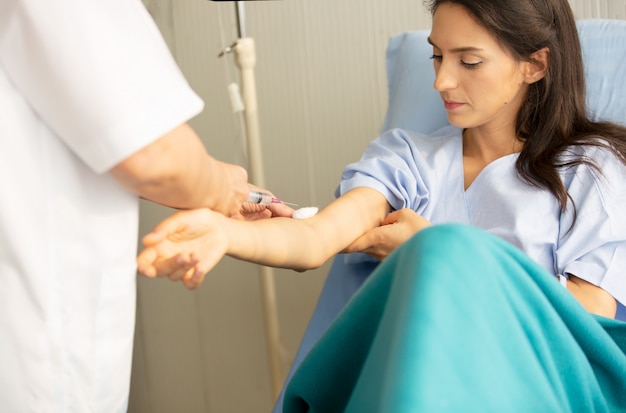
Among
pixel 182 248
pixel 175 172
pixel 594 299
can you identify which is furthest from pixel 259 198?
pixel 594 299

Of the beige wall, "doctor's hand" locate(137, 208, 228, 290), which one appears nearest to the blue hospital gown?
"doctor's hand" locate(137, 208, 228, 290)

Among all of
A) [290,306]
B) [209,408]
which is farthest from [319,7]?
[209,408]

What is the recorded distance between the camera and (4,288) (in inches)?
33.1

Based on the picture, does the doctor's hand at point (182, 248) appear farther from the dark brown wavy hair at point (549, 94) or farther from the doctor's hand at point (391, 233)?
the dark brown wavy hair at point (549, 94)

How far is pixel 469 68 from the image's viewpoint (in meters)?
1.52

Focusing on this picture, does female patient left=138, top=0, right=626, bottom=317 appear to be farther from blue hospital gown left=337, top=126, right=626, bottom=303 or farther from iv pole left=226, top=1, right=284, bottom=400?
iv pole left=226, top=1, right=284, bottom=400

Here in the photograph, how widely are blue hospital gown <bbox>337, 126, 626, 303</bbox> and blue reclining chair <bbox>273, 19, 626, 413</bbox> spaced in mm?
112

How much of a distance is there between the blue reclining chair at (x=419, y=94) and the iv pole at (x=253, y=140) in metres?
0.29

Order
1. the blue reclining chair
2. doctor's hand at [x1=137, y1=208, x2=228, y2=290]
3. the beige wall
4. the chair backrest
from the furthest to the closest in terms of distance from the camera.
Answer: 1. the beige wall
2. the chair backrest
3. the blue reclining chair
4. doctor's hand at [x1=137, y1=208, x2=228, y2=290]

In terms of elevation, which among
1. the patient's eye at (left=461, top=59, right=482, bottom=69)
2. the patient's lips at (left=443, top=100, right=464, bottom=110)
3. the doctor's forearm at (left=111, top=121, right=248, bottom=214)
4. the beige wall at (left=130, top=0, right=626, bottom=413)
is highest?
the doctor's forearm at (left=111, top=121, right=248, bottom=214)

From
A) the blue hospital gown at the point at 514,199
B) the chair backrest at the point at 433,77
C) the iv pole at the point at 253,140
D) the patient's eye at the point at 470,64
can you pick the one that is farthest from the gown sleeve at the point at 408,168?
the iv pole at the point at 253,140

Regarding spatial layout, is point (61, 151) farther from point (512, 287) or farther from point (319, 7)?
point (319, 7)

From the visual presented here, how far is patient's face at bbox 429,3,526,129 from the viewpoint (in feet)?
4.93

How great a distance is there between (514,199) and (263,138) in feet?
3.63
